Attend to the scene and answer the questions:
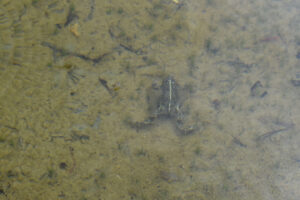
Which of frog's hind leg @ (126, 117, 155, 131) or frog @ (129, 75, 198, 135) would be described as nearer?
frog's hind leg @ (126, 117, 155, 131)

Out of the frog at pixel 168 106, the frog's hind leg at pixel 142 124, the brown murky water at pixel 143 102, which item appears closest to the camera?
the brown murky water at pixel 143 102

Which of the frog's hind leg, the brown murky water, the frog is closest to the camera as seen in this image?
the brown murky water

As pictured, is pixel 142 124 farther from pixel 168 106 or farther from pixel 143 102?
pixel 168 106

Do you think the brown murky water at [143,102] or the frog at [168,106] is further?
the frog at [168,106]

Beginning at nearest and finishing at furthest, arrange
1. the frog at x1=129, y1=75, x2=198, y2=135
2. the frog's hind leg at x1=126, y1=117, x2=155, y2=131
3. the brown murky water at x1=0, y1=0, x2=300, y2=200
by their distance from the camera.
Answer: the brown murky water at x1=0, y1=0, x2=300, y2=200 → the frog's hind leg at x1=126, y1=117, x2=155, y2=131 → the frog at x1=129, y1=75, x2=198, y2=135

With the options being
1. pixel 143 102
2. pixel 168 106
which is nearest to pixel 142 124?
pixel 143 102

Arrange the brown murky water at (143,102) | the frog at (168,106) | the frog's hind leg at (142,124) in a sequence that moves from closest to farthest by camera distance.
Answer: the brown murky water at (143,102) → the frog's hind leg at (142,124) → the frog at (168,106)
